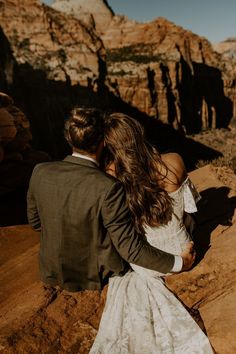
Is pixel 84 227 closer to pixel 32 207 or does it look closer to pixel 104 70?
pixel 32 207

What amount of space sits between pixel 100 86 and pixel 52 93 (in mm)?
7459

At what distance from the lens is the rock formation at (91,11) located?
61.3 m

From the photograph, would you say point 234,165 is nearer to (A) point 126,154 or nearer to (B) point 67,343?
(A) point 126,154

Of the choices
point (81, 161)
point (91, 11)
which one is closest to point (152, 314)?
point (81, 161)

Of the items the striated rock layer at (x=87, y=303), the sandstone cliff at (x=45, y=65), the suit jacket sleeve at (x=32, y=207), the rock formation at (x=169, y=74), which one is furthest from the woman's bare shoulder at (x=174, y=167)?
the rock formation at (x=169, y=74)

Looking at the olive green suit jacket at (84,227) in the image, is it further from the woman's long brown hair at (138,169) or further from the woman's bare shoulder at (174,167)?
the woman's bare shoulder at (174,167)

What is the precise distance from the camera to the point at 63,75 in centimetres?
4216

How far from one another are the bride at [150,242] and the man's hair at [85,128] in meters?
0.09

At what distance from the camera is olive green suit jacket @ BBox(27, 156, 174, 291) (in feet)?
8.01

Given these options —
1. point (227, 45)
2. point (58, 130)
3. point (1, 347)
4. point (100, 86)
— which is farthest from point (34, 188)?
point (227, 45)

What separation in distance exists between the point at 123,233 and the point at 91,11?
72.3 m

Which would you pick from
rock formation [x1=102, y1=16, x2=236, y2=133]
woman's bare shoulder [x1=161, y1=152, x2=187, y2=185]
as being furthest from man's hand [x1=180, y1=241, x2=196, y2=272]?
rock formation [x1=102, y1=16, x2=236, y2=133]

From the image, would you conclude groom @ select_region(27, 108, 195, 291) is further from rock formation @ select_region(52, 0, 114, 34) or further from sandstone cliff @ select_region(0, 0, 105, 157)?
rock formation @ select_region(52, 0, 114, 34)

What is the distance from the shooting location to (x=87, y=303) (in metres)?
2.93
